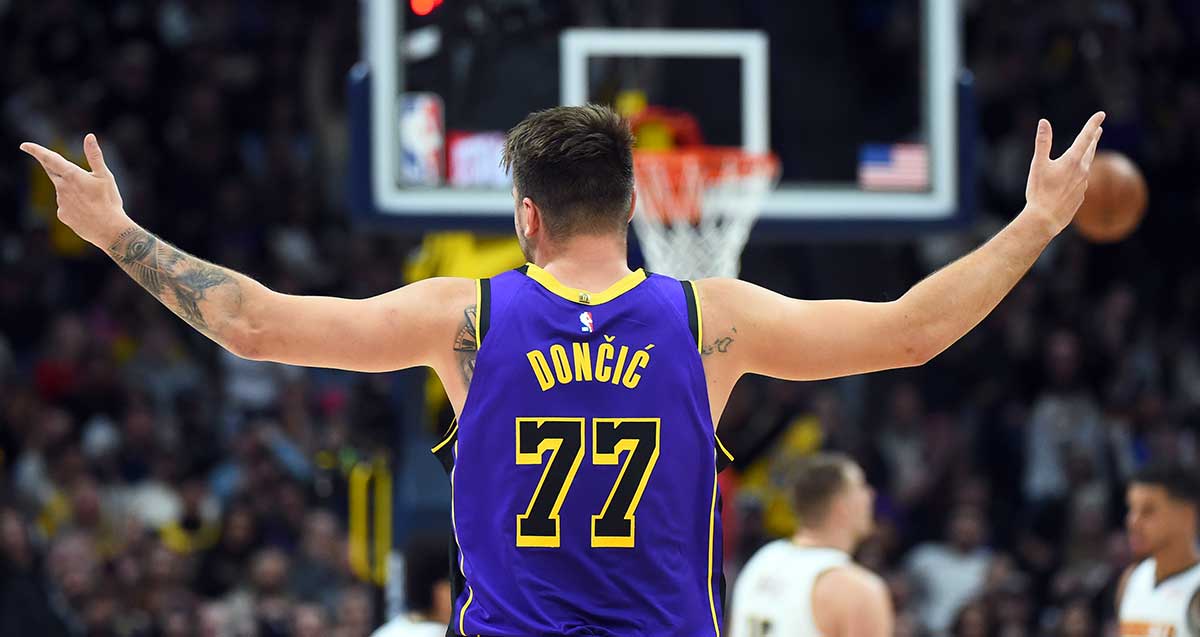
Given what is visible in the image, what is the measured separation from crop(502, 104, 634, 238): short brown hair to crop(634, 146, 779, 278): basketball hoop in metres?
3.63

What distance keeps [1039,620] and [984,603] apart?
69 centimetres

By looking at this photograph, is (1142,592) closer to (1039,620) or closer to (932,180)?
(932,180)

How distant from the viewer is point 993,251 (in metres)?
3.38

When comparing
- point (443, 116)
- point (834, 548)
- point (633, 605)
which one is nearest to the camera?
point (633, 605)

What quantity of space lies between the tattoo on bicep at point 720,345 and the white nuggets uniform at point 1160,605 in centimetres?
372

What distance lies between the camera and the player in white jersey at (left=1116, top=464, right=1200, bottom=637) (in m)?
6.45

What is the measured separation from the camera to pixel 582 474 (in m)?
3.19

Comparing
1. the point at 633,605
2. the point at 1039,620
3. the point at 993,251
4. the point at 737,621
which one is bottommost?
the point at 1039,620

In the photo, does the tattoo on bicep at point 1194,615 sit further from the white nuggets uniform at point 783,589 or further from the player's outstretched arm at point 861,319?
the player's outstretched arm at point 861,319

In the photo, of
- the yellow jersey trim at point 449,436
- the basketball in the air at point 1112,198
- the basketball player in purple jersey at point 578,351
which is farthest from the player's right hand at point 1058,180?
the basketball in the air at point 1112,198

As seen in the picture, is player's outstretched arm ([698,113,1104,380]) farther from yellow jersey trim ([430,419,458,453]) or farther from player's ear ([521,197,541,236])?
yellow jersey trim ([430,419,458,453])

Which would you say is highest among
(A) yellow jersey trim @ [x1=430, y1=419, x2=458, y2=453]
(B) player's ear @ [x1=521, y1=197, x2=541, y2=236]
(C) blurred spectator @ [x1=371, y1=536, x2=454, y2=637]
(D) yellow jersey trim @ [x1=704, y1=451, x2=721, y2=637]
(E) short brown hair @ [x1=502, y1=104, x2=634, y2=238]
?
(E) short brown hair @ [x1=502, y1=104, x2=634, y2=238]

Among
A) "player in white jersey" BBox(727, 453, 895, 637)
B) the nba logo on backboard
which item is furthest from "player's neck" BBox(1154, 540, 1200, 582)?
the nba logo on backboard

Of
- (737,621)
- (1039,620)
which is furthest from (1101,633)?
(737,621)
